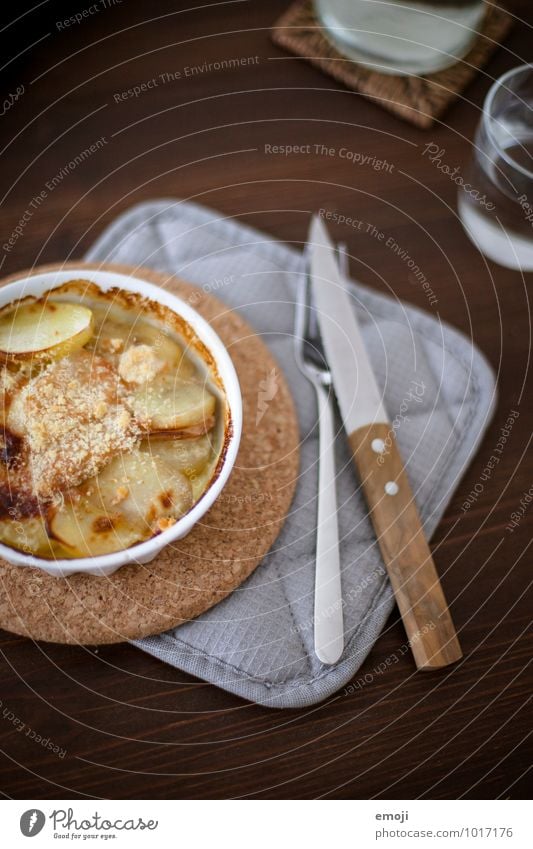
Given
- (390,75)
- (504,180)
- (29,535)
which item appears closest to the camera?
(29,535)

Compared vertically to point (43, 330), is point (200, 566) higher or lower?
lower

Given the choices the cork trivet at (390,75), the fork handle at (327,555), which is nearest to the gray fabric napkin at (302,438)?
the fork handle at (327,555)

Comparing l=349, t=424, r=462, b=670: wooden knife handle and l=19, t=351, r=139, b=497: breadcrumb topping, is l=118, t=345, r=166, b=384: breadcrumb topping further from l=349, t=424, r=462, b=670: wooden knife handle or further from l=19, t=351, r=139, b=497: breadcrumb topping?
l=349, t=424, r=462, b=670: wooden knife handle

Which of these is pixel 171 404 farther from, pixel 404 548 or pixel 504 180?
pixel 504 180

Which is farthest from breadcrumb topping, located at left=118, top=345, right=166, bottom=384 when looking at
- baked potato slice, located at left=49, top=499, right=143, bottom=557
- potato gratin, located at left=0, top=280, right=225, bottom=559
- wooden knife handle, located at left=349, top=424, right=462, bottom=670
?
wooden knife handle, located at left=349, top=424, right=462, bottom=670
